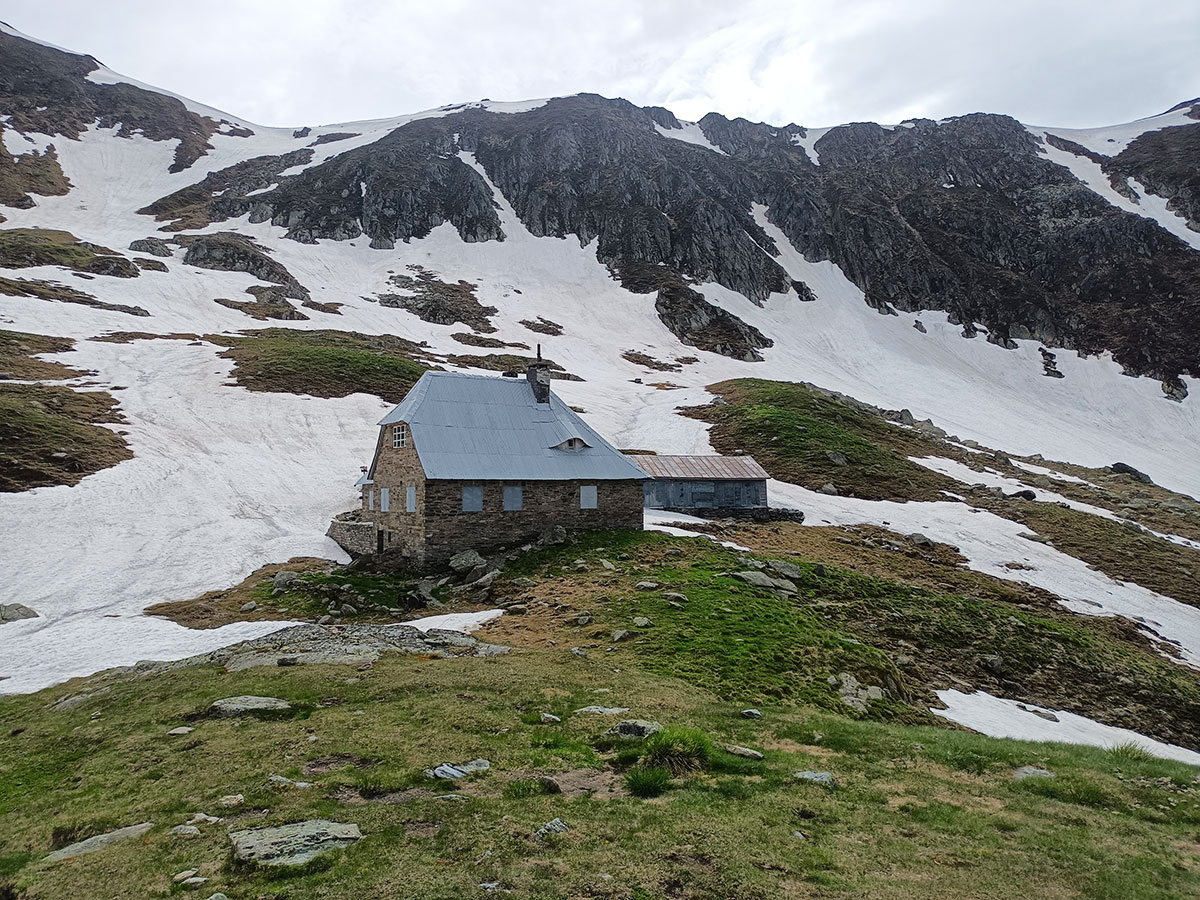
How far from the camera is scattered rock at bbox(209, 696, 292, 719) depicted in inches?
565

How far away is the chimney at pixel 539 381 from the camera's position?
39.5 metres

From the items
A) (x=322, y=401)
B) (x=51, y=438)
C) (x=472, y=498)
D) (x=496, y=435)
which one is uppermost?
(x=322, y=401)

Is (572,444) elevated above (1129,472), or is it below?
above

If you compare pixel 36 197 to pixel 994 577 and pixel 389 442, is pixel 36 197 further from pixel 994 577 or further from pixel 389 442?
pixel 994 577

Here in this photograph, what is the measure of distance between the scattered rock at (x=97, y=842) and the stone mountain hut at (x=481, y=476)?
21966 millimetres

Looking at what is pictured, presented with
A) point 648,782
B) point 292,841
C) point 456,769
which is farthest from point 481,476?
point 292,841

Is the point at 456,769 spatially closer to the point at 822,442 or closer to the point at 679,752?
the point at 679,752

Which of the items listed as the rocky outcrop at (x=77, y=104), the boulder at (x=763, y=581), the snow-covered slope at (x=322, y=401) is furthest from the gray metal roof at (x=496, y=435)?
the rocky outcrop at (x=77, y=104)

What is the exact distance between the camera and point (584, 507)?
34.9 meters

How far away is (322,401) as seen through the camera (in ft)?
214

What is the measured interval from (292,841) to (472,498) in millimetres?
24020

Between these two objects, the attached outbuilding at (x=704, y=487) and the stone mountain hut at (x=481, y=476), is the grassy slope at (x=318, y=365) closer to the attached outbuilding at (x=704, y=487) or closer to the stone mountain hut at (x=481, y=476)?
the stone mountain hut at (x=481, y=476)

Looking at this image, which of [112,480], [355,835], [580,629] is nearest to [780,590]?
[580,629]

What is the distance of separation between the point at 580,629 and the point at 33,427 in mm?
45685
